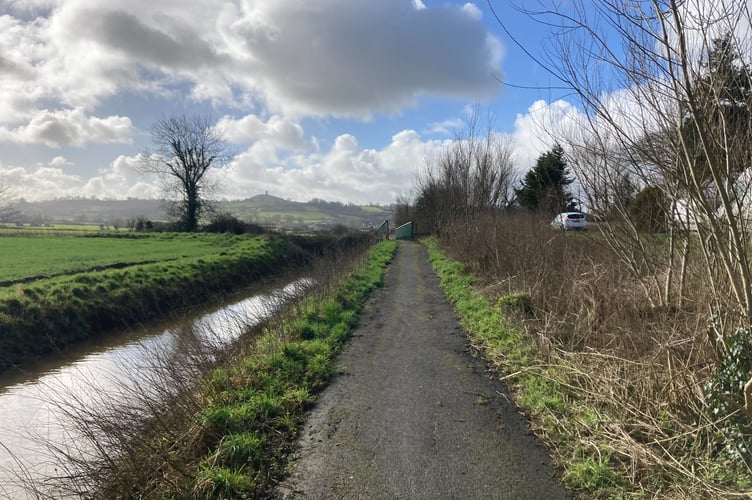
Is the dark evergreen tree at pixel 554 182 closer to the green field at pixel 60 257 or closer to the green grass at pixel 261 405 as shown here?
the green grass at pixel 261 405

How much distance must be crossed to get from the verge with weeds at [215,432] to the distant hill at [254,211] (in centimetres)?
4134

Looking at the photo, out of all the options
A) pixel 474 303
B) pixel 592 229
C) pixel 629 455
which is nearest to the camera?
pixel 629 455

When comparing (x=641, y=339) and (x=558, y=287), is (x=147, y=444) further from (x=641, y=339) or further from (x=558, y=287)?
(x=558, y=287)

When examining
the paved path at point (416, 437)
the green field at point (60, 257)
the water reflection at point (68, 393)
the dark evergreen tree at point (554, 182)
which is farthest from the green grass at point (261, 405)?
the green field at point (60, 257)

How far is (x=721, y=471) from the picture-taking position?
3053 millimetres

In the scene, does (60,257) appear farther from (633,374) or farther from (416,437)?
(633,374)

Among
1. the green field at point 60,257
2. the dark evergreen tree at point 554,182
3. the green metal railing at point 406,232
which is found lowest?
the green field at point 60,257

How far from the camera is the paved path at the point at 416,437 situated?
347cm

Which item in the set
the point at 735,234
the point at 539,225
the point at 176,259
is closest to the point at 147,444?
the point at 735,234

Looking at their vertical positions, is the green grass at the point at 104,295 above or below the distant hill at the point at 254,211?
below

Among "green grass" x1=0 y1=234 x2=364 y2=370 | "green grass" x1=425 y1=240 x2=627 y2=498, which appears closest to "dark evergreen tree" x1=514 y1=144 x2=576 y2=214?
"green grass" x1=425 y1=240 x2=627 y2=498

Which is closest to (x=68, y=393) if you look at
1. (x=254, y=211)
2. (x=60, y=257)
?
(x=60, y=257)

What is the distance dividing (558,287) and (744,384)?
490cm

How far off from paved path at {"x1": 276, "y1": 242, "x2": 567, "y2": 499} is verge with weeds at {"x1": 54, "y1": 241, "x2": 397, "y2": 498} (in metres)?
0.29
